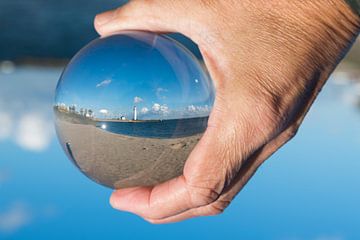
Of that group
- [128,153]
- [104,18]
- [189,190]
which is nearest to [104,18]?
[104,18]

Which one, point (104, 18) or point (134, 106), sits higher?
point (104, 18)

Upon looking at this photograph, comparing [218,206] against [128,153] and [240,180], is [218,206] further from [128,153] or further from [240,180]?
[128,153]

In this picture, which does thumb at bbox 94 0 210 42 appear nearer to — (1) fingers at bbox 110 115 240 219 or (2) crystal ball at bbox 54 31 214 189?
(2) crystal ball at bbox 54 31 214 189

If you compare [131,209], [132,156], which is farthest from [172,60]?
[131,209]

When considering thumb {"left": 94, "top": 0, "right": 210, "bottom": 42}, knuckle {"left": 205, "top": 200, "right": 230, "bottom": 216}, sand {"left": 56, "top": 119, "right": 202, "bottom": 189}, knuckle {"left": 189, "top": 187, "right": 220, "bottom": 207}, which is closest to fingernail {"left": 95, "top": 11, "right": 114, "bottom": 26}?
thumb {"left": 94, "top": 0, "right": 210, "bottom": 42}

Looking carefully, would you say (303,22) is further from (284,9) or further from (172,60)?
(172,60)

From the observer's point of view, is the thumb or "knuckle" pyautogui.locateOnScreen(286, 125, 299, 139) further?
"knuckle" pyautogui.locateOnScreen(286, 125, 299, 139)
